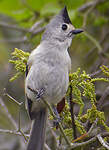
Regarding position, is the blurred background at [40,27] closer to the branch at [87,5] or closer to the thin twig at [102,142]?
the branch at [87,5]

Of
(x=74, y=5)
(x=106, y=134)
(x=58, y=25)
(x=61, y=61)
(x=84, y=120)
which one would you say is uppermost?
(x=74, y=5)

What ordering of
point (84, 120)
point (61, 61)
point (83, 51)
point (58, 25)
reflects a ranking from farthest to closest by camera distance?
point (83, 51)
point (58, 25)
point (61, 61)
point (84, 120)

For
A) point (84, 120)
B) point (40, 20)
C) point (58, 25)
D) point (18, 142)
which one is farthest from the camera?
point (40, 20)

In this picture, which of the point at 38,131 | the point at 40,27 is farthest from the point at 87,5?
the point at 38,131

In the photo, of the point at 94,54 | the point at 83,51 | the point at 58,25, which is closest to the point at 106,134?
the point at 58,25

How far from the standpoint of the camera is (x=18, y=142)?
3.70 metres

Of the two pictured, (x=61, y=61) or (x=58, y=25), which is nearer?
(x=61, y=61)

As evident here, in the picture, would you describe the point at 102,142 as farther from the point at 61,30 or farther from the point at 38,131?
the point at 61,30

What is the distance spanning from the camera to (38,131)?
2.50m

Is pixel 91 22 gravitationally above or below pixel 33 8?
below

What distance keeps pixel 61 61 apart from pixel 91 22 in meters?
1.91

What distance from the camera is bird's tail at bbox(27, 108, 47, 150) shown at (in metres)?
2.30

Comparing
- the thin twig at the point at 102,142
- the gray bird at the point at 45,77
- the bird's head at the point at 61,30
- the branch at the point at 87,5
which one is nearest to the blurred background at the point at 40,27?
the branch at the point at 87,5

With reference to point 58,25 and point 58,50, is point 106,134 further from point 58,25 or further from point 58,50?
point 58,25
